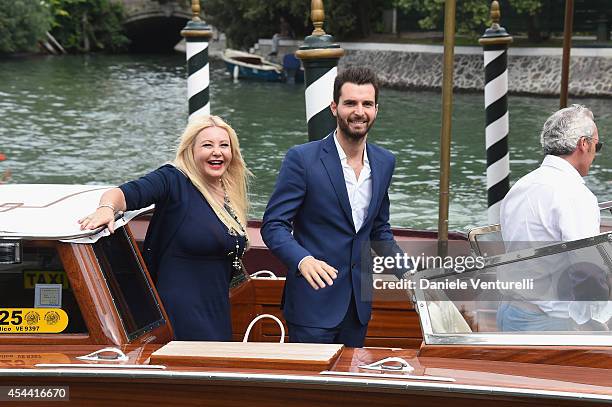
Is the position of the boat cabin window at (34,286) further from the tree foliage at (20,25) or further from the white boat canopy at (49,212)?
the tree foliage at (20,25)

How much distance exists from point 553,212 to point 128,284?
139cm

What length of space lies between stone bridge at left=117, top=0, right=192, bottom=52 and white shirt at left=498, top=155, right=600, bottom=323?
137ft

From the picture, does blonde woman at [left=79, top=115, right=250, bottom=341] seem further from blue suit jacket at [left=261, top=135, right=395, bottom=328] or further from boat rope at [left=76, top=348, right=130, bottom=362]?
boat rope at [left=76, top=348, right=130, bottom=362]

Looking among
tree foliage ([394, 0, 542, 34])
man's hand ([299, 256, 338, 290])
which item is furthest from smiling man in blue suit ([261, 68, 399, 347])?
tree foliage ([394, 0, 542, 34])

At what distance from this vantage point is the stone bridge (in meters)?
45.2

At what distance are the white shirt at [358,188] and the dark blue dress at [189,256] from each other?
434 millimetres

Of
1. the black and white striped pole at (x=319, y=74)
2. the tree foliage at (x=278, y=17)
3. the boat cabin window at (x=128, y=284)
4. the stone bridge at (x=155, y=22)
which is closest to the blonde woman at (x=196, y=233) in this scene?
the boat cabin window at (x=128, y=284)

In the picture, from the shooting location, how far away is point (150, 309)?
3631mm

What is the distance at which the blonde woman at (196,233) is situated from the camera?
367 cm

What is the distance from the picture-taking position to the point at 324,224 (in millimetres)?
3564

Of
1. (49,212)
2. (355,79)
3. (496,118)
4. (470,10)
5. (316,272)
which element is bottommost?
(470,10)

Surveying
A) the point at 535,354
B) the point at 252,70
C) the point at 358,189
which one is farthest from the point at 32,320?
the point at 252,70

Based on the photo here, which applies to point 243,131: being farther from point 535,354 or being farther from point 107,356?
point 535,354

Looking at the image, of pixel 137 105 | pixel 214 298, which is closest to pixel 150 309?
pixel 214 298
